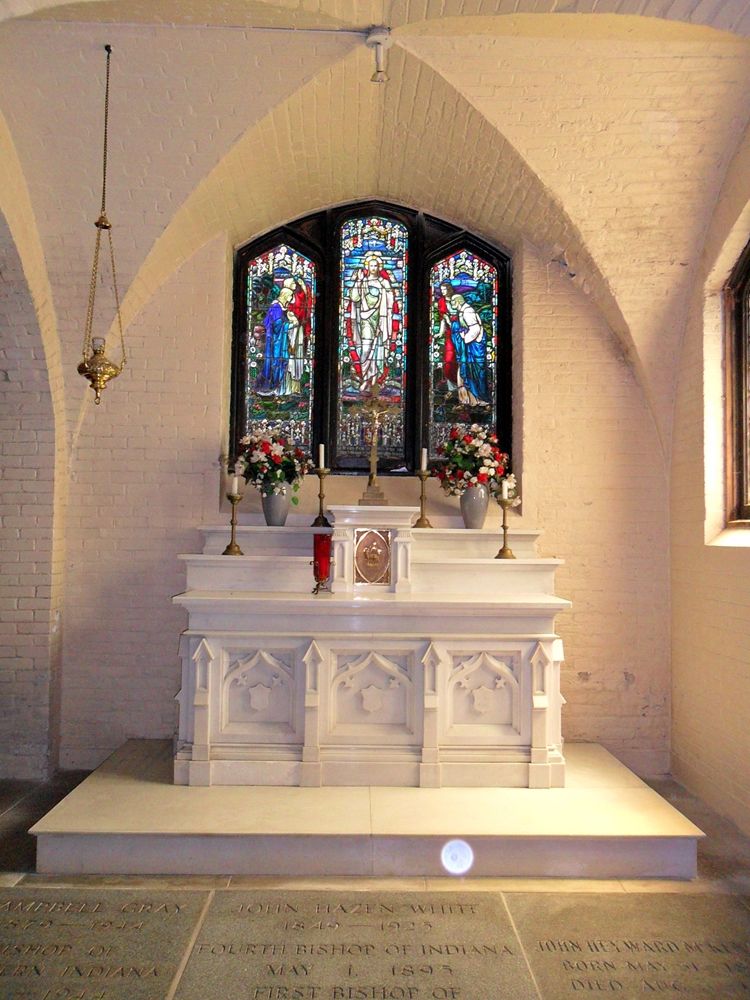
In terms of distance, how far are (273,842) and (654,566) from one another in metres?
3.96

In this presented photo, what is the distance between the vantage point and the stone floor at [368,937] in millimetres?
3469

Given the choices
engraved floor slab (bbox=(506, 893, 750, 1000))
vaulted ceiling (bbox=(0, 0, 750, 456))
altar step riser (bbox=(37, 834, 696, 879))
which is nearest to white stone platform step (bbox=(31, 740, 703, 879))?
altar step riser (bbox=(37, 834, 696, 879))

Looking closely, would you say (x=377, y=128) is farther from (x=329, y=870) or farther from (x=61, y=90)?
(x=329, y=870)

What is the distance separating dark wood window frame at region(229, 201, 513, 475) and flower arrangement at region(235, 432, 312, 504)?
2.50 ft

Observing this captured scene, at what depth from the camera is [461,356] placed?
758 centimetres

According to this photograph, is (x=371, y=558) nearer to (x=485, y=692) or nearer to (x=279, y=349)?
(x=485, y=692)

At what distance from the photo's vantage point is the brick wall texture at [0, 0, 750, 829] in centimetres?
538

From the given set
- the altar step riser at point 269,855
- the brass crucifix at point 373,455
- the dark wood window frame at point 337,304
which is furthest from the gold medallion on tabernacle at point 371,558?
the altar step riser at point 269,855

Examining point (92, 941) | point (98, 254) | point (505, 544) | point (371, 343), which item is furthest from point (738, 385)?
point (92, 941)

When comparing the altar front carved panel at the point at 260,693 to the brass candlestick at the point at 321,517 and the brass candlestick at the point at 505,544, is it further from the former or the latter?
the brass candlestick at the point at 505,544

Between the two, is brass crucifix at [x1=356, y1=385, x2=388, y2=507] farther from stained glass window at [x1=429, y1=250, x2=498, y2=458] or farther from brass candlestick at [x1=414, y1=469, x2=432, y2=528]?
stained glass window at [x1=429, y1=250, x2=498, y2=458]

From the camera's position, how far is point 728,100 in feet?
17.9

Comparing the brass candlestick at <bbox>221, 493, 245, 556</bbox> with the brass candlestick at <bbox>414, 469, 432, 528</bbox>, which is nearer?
the brass candlestick at <bbox>221, 493, 245, 556</bbox>

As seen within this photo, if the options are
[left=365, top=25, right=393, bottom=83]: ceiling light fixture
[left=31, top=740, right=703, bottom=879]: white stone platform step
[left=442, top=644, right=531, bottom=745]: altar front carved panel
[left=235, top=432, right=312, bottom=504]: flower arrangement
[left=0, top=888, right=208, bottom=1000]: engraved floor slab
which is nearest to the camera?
[left=0, top=888, right=208, bottom=1000]: engraved floor slab
